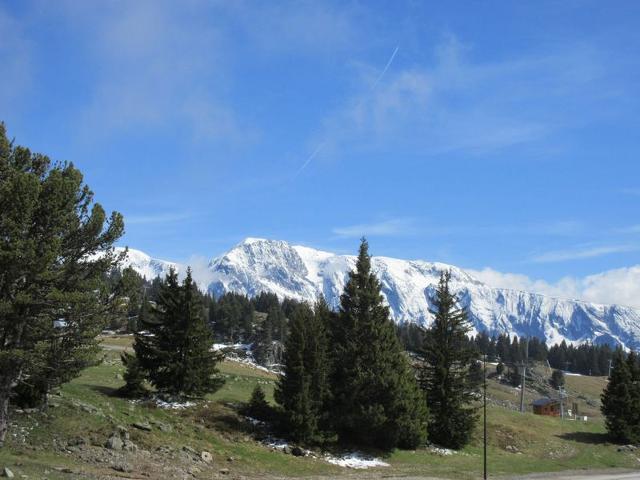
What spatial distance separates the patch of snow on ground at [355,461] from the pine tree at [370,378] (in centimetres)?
230

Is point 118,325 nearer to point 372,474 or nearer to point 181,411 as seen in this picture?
point 181,411

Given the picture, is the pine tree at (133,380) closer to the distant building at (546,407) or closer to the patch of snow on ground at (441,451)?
the patch of snow on ground at (441,451)

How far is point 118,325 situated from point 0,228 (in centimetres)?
917

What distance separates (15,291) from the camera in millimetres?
27969

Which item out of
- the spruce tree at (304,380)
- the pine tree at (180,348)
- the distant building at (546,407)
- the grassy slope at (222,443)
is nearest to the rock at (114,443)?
the grassy slope at (222,443)

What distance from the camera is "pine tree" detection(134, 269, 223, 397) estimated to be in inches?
1726

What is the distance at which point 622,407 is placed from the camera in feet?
224

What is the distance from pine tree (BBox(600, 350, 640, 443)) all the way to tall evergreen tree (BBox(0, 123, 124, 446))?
6109cm

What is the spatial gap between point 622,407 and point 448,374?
27524 mm

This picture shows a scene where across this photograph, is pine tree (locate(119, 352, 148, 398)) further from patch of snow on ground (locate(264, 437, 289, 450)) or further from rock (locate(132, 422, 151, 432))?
patch of snow on ground (locate(264, 437, 289, 450))

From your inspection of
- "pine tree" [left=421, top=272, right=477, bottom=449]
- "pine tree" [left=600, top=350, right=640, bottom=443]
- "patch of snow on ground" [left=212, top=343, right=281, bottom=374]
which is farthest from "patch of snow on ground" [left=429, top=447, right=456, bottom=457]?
"patch of snow on ground" [left=212, top=343, right=281, bottom=374]

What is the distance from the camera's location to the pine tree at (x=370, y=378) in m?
45.5

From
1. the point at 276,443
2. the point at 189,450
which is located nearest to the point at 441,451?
the point at 276,443

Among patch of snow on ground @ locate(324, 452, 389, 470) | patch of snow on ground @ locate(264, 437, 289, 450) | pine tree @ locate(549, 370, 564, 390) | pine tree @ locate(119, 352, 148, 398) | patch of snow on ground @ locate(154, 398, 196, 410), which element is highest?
pine tree @ locate(549, 370, 564, 390)
